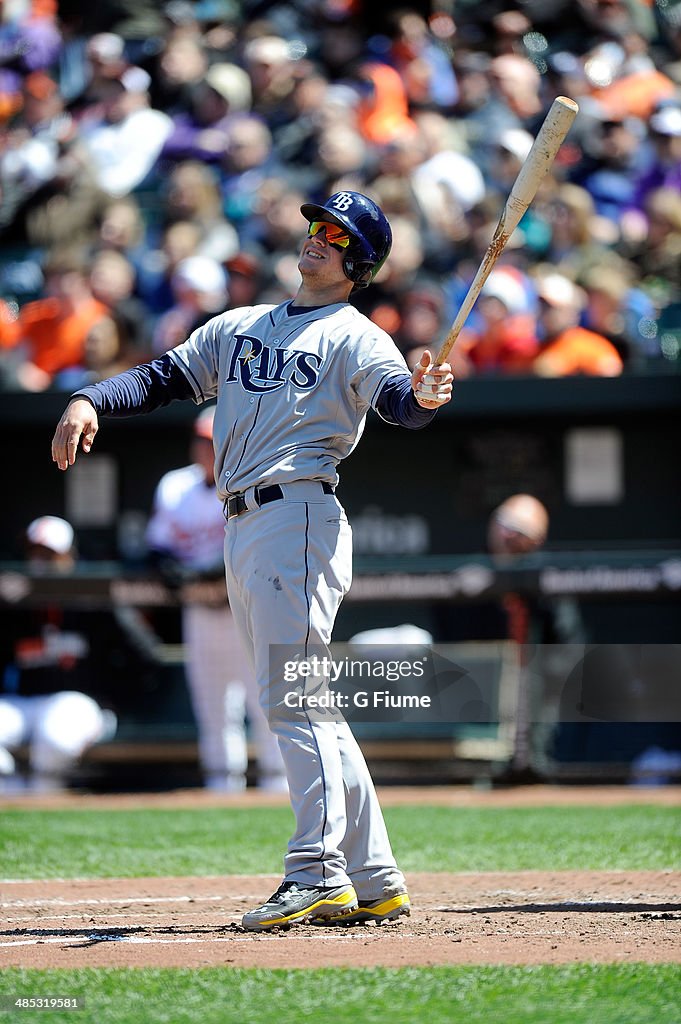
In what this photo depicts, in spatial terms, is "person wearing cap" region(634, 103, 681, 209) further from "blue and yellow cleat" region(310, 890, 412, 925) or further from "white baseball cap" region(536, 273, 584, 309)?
"blue and yellow cleat" region(310, 890, 412, 925)

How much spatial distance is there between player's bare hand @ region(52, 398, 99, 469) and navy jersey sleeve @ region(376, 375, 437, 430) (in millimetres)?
734

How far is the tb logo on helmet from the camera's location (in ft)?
13.5

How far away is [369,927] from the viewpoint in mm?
3914

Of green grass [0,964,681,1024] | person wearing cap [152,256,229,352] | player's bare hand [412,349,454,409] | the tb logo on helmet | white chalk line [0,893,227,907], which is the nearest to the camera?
green grass [0,964,681,1024]

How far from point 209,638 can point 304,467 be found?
425 centimetres

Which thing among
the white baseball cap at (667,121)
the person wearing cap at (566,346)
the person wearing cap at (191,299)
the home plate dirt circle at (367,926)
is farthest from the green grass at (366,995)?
the white baseball cap at (667,121)

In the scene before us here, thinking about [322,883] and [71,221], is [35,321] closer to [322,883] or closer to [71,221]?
[71,221]

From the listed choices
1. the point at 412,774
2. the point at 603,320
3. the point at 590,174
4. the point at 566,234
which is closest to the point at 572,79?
the point at 590,174

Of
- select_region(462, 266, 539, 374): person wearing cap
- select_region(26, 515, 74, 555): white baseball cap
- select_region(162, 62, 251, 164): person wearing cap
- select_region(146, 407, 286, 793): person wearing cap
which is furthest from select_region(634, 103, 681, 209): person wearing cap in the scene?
select_region(26, 515, 74, 555): white baseball cap

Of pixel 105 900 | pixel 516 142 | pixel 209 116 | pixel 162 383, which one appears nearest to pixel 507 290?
pixel 516 142

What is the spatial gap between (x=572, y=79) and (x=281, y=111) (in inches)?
83.9

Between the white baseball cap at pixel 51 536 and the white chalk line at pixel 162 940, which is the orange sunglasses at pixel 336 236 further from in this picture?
the white baseball cap at pixel 51 536

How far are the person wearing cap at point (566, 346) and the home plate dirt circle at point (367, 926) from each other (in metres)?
4.24

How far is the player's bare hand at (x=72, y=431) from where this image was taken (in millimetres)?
3807
